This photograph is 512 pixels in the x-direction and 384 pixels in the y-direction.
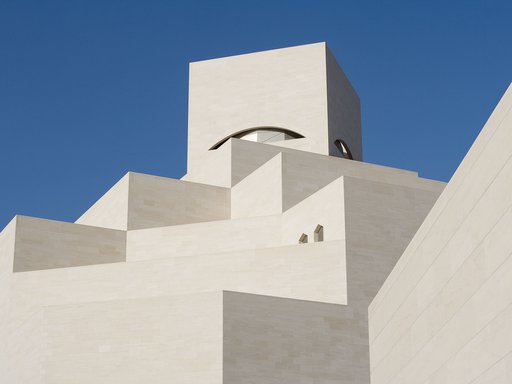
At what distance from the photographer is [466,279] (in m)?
9.98

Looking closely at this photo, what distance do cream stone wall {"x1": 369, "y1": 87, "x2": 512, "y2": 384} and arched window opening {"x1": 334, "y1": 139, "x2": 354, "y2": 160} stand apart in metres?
20.6

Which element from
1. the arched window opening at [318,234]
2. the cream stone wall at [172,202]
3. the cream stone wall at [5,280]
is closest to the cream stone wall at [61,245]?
the cream stone wall at [5,280]

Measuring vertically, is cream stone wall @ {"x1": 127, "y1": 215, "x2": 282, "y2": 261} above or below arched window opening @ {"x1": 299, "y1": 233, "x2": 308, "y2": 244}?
above

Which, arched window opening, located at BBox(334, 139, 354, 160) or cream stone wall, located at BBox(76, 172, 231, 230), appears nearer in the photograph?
cream stone wall, located at BBox(76, 172, 231, 230)

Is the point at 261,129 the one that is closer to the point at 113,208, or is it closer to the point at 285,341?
the point at 113,208

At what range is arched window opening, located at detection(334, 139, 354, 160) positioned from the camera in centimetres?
3397

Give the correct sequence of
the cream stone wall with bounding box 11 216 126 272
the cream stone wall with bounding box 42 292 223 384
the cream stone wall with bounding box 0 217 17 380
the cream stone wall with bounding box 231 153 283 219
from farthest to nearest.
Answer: the cream stone wall with bounding box 11 216 126 272 < the cream stone wall with bounding box 231 153 283 219 < the cream stone wall with bounding box 0 217 17 380 < the cream stone wall with bounding box 42 292 223 384

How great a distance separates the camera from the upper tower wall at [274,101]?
33094mm

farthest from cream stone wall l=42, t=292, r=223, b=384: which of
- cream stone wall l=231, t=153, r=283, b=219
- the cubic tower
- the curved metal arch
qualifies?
the curved metal arch

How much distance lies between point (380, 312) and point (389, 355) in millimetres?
1212

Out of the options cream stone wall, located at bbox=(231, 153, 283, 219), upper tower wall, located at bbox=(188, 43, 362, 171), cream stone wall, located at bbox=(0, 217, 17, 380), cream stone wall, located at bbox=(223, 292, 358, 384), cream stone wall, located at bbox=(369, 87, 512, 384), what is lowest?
cream stone wall, located at bbox=(369, 87, 512, 384)

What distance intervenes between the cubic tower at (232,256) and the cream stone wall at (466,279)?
792cm

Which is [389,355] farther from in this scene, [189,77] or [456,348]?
[189,77]

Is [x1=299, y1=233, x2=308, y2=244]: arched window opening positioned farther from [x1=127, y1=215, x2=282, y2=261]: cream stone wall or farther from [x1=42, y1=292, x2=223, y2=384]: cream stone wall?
[x1=42, y1=292, x2=223, y2=384]: cream stone wall
